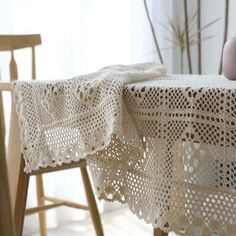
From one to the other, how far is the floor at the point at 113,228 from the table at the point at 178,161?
1.17 meters

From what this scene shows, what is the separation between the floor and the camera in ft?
7.07

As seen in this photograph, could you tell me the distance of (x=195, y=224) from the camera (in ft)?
2.97

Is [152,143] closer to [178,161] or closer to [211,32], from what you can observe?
[178,161]

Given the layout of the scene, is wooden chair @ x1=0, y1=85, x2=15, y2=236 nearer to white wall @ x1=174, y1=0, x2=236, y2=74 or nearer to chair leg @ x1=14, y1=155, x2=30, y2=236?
chair leg @ x1=14, y1=155, x2=30, y2=236

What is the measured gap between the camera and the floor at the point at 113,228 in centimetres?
215

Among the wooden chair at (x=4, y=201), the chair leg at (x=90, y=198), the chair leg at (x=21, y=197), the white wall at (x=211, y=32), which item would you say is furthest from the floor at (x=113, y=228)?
the wooden chair at (x=4, y=201)

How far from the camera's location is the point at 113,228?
7.27 ft

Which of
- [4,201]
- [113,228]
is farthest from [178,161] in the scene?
[113,228]

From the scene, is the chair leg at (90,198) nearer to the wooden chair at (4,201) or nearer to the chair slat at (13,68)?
the chair slat at (13,68)

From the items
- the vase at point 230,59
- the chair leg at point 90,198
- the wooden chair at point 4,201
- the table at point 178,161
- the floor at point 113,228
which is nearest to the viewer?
the wooden chair at point 4,201

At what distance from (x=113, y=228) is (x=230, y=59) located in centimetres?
134

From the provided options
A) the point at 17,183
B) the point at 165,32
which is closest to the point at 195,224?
the point at 17,183

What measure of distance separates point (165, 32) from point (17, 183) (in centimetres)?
149

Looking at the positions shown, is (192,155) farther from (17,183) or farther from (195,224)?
(17,183)
